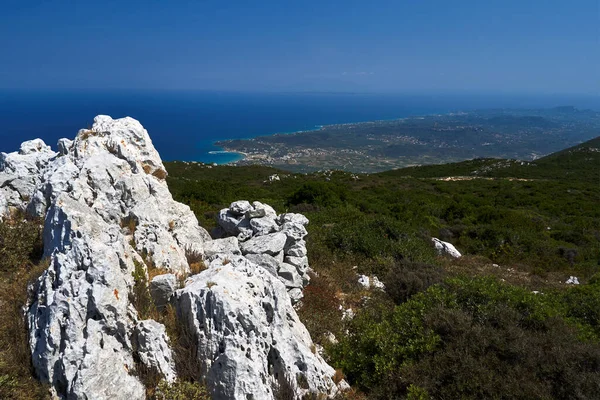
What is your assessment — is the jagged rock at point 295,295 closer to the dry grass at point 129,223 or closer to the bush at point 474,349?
the bush at point 474,349

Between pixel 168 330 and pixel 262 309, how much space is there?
1.52 meters

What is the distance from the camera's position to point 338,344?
7.16 m

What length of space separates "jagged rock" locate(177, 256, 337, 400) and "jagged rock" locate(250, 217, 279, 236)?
4556 mm

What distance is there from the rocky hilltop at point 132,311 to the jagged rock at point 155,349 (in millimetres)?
14

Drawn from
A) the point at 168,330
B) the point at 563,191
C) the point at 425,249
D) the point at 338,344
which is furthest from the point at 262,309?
the point at 563,191

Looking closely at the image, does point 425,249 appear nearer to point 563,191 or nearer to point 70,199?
point 70,199

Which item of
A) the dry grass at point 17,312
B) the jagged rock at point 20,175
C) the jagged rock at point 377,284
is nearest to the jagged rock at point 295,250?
the jagged rock at point 377,284

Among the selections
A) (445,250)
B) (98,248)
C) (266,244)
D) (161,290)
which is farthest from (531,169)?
(98,248)

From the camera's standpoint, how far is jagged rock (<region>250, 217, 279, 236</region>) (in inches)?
422

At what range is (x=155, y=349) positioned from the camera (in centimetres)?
507

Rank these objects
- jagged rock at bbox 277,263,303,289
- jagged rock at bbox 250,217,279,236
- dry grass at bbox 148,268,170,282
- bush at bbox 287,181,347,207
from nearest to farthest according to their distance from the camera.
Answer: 1. dry grass at bbox 148,268,170,282
2. jagged rock at bbox 277,263,303,289
3. jagged rock at bbox 250,217,279,236
4. bush at bbox 287,181,347,207

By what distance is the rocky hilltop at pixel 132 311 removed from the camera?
15.8ft

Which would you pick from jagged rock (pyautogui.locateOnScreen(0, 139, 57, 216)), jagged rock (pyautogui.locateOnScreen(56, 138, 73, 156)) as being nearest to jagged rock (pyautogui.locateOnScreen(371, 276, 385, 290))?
jagged rock (pyautogui.locateOnScreen(0, 139, 57, 216))

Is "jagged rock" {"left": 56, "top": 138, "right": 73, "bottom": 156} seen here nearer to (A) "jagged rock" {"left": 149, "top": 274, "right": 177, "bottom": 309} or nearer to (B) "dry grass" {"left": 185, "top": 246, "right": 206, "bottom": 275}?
(B) "dry grass" {"left": 185, "top": 246, "right": 206, "bottom": 275}
